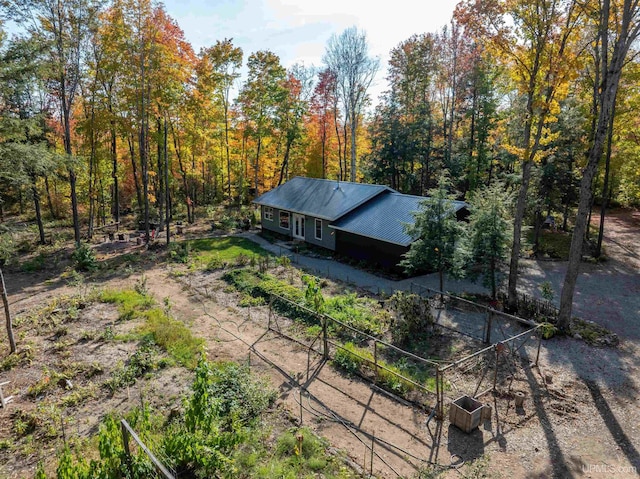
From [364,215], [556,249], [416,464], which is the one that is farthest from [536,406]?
[556,249]

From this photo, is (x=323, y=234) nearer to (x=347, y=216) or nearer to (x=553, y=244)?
(x=347, y=216)

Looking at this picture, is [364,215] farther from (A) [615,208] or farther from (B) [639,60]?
(A) [615,208]

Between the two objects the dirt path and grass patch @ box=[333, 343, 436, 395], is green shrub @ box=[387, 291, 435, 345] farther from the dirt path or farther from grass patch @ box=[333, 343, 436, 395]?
the dirt path

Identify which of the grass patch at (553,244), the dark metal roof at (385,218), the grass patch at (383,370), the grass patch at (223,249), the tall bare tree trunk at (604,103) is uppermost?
the tall bare tree trunk at (604,103)

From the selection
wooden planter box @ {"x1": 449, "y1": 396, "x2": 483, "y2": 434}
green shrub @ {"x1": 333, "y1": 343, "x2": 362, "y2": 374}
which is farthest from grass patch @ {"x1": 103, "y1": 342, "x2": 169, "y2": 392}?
wooden planter box @ {"x1": 449, "y1": 396, "x2": 483, "y2": 434}

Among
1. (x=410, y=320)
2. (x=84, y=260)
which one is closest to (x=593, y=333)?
(x=410, y=320)

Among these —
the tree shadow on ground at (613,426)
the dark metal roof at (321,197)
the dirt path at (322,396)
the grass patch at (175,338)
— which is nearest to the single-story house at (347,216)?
the dark metal roof at (321,197)

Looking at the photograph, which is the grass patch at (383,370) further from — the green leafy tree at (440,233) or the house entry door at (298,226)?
the house entry door at (298,226)
